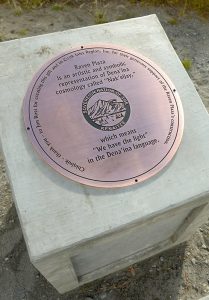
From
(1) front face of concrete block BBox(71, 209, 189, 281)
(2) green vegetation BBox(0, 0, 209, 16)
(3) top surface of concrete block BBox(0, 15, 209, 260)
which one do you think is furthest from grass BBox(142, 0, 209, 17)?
(1) front face of concrete block BBox(71, 209, 189, 281)

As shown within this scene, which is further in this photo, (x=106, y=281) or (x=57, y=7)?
(x=57, y=7)

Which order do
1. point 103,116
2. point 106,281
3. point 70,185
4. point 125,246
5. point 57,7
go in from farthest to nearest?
point 57,7 → point 106,281 → point 125,246 → point 103,116 → point 70,185

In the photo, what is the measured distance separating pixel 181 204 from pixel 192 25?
288 cm

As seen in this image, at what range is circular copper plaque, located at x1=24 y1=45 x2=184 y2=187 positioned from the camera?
182 centimetres

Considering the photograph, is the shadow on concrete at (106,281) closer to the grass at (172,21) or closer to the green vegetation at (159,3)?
the grass at (172,21)

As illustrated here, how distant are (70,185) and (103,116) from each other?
429 mm

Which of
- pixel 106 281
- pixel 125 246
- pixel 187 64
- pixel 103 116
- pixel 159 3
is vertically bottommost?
pixel 106 281

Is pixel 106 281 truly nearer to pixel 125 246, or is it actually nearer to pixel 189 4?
pixel 125 246

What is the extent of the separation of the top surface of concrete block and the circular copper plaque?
0.06 m

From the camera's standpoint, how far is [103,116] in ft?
6.39

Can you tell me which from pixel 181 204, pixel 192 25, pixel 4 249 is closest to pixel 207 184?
pixel 181 204

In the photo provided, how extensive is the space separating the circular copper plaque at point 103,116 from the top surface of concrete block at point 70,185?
0.06m

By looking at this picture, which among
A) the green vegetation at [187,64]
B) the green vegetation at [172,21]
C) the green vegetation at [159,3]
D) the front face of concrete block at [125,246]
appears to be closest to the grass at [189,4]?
the green vegetation at [159,3]

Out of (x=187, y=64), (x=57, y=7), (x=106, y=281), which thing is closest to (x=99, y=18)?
(x=57, y=7)
